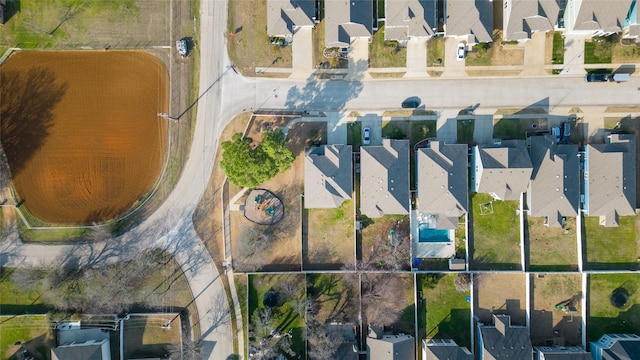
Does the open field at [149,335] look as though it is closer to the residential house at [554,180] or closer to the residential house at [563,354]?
the residential house at [563,354]

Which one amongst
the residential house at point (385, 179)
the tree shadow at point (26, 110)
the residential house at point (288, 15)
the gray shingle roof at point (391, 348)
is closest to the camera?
the residential house at point (385, 179)

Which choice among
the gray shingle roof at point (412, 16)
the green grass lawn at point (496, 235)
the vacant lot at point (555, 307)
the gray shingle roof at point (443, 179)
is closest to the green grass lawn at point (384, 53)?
the gray shingle roof at point (412, 16)

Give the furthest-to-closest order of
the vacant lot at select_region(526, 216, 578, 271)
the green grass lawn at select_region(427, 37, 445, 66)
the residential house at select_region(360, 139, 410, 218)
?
the green grass lawn at select_region(427, 37, 445, 66), the vacant lot at select_region(526, 216, 578, 271), the residential house at select_region(360, 139, 410, 218)

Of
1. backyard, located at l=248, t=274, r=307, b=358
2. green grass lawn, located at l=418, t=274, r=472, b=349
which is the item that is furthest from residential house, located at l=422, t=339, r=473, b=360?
backyard, located at l=248, t=274, r=307, b=358

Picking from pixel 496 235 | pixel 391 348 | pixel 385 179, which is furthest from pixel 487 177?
pixel 391 348

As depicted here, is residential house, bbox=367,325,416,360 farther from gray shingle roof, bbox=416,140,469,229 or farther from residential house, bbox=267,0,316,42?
residential house, bbox=267,0,316,42

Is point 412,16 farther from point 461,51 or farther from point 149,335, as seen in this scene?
point 149,335

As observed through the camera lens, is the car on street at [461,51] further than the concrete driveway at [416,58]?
No
